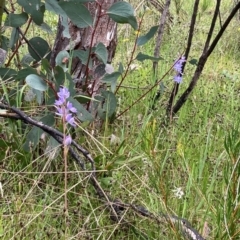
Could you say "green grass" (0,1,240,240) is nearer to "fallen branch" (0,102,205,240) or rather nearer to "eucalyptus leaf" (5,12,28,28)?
"fallen branch" (0,102,205,240)

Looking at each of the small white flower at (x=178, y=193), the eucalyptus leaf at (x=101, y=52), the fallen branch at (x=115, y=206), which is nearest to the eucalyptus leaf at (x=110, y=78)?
the eucalyptus leaf at (x=101, y=52)

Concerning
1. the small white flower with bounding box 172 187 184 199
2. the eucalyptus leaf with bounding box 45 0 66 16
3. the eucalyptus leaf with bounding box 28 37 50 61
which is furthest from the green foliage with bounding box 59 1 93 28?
the small white flower with bounding box 172 187 184 199

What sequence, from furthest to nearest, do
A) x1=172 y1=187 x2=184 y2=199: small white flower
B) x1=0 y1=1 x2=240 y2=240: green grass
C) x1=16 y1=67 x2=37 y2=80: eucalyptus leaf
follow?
x1=16 y1=67 x2=37 y2=80: eucalyptus leaf → x1=172 y1=187 x2=184 y2=199: small white flower → x1=0 y1=1 x2=240 y2=240: green grass

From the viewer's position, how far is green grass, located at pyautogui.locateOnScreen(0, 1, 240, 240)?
1.20 metres

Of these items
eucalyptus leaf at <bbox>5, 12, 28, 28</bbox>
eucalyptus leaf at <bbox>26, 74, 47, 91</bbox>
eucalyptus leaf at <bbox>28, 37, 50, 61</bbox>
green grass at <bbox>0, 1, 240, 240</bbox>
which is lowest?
green grass at <bbox>0, 1, 240, 240</bbox>

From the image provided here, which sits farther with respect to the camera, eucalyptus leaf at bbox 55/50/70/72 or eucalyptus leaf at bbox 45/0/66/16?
eucalyptus leaf at bbox 55/50/70/72

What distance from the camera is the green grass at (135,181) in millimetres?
1198

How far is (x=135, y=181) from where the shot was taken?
5.57 feet

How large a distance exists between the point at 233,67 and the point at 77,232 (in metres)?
2.71

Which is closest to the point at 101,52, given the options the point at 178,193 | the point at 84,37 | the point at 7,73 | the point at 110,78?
the point at 110,78

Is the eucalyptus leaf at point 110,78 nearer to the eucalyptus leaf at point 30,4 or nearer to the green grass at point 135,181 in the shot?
the green grass at point 135,181

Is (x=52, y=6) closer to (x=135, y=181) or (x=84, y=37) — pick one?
(x=84, y=37)

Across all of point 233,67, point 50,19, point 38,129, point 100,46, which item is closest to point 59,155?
point 38,129

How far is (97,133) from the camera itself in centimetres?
201
